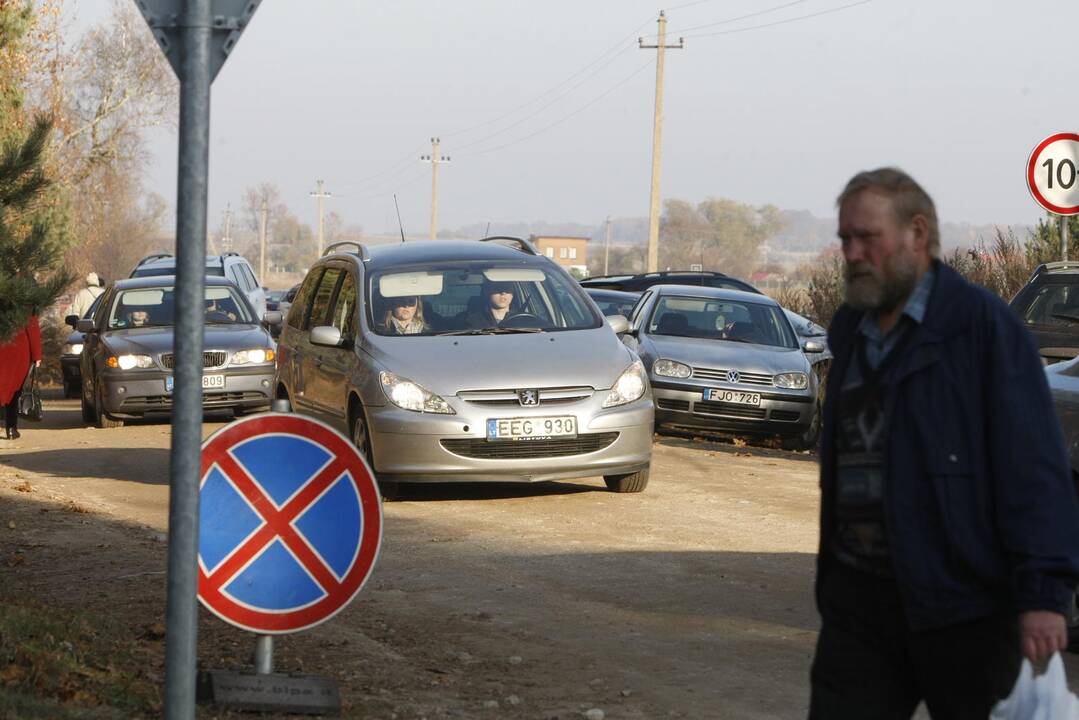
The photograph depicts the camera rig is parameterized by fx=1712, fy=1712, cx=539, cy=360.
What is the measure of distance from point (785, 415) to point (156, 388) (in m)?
7.09

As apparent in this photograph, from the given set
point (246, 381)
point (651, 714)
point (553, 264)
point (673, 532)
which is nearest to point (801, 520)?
point (673, 532)

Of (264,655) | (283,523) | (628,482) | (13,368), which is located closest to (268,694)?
(264,655)

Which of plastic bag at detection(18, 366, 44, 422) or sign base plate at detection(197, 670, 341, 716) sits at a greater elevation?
sign base plate at detection(197, 670, 341, 716)

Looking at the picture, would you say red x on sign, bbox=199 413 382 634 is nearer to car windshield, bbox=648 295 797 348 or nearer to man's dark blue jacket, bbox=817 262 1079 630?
man's dark blue jacket, bbox=817 262 1079 630

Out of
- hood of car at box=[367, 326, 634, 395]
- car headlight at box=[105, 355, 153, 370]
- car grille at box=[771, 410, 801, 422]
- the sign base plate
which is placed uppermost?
hood of car at box=[367, 326, 634, 395]

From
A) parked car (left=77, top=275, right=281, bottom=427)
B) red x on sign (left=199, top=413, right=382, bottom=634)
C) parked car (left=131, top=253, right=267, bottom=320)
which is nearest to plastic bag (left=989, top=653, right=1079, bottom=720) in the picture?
red x on sign (left=199, top=413, right=382, bottom=634)

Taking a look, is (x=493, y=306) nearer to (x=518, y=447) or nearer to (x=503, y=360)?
(x=503, y=360)

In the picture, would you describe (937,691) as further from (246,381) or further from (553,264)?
(246,381)

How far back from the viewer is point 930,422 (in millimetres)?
3744

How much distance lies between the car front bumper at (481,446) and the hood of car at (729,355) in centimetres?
568

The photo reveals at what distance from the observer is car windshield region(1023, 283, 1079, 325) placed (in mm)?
15219

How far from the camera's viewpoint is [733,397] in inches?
667

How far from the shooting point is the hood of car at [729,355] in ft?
56.2

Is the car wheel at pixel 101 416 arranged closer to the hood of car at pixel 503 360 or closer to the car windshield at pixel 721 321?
the car windshield at pixel 721 321
